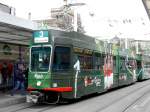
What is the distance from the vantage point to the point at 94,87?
19906 millimetres

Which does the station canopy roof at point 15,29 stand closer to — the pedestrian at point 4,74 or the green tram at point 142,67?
the pedestrian at point 4,74

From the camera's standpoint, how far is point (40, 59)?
16484 mm

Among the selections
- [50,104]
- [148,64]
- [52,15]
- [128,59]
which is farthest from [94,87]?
[52,15]

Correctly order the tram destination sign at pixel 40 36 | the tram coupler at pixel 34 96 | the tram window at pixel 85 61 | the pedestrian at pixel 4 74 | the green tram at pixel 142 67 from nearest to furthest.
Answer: the tram coupler at pixel 34 96 < the tram destination sign at pixel 40 36 < the tram window at pixel 85 61 < the pedestrian at pixel 4 74 < the green tram at pixel 142 67

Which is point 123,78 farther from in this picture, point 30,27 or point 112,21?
point 30,27

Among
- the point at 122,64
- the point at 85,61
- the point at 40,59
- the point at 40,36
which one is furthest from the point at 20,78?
the point at 122,64

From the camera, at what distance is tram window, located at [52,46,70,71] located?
16.3 m

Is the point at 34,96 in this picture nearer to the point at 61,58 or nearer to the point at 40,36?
the point at 61,58

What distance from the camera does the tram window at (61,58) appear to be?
1632 cm

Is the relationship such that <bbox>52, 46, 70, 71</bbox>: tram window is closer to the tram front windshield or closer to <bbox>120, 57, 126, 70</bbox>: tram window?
the tram front windshield

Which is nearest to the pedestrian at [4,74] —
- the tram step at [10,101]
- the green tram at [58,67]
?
the tram step at [10,101]

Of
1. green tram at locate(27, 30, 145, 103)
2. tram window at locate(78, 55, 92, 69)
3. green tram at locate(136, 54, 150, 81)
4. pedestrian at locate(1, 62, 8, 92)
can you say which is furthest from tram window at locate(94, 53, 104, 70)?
green tram at locate(136, 54, 150, 81)

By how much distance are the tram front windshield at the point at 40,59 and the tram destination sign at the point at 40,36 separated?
1.01 feet

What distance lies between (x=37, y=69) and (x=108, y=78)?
785cm
